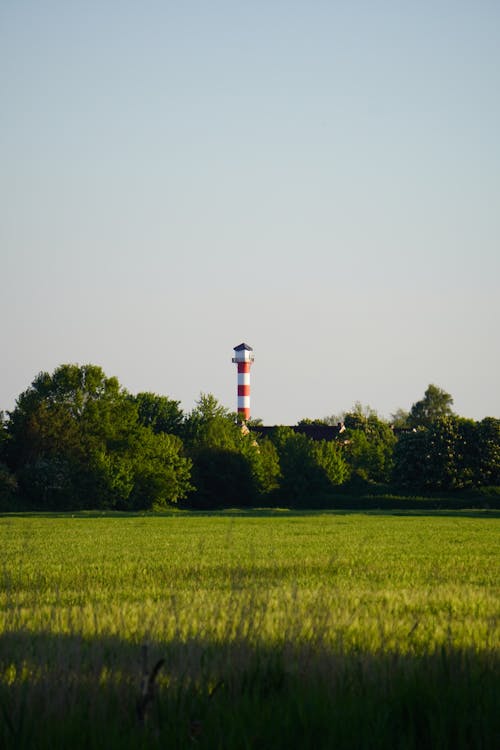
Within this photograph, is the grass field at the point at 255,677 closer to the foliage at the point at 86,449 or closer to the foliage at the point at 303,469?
the foliage at the point at 86,449

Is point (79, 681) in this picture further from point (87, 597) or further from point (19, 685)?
point (87, 597)

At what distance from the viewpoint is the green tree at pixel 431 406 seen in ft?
559

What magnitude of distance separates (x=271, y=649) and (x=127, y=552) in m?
21.4

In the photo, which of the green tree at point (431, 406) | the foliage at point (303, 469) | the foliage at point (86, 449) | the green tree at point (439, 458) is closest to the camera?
the foliage at point (86, 449)

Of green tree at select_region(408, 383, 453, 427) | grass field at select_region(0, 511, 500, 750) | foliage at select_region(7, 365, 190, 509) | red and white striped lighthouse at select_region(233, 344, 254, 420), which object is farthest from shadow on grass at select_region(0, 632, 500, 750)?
green tree at select_region(408, 383, 453, 427)

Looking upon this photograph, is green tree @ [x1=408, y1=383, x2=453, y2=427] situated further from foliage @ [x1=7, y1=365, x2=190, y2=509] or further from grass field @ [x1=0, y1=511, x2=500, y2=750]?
grass field @ [x1=0, y1=511, x2=500, y2=750]

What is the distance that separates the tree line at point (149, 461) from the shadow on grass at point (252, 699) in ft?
243

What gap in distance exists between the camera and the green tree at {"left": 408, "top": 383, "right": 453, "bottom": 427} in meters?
170

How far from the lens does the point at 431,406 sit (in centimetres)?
17100

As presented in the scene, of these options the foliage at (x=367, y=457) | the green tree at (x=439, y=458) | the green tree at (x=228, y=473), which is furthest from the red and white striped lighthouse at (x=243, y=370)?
the green tree at (x=439, y=458)

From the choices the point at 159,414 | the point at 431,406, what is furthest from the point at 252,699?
the point at 431,406

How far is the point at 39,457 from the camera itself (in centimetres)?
8519

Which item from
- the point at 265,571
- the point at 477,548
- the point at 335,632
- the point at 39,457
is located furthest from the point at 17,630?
the point at 39,457

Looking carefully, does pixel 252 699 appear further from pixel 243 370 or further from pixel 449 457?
pixel 243 370
